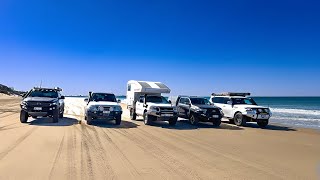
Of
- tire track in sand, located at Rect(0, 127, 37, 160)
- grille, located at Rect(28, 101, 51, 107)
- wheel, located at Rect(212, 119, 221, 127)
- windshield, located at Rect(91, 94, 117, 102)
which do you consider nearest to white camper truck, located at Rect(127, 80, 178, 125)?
windshield, located at Rect(91, 94, 117, 102)

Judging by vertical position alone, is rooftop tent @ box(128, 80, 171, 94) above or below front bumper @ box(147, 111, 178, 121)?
above

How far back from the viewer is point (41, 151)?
8703 mm

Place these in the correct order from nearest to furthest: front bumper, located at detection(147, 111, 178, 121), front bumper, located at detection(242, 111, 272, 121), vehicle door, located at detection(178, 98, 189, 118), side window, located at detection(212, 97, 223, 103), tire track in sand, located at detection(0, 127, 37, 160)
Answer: tire track in sand, located at detection(0, 127, 37, 160) < front bumper, located at detection(147, 111, 178, 121) < front bumper, located at detection(242, 111, 272, 121) < vehicle door, located at detection(178, 98, 189, 118) < side window, located at detection(212, 97, 223, 103)

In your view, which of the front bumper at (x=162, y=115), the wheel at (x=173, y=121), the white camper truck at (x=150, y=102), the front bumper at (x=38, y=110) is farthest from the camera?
the wheel at (x=173, y=121)

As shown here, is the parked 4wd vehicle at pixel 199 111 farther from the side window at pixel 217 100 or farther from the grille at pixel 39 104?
the grille at pixel 39 104

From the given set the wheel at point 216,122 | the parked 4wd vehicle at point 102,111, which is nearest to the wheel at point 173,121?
the wheel at point 216,122

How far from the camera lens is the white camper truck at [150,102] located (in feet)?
56.6

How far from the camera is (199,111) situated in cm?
1811

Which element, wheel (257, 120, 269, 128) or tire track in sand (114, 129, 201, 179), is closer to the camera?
tire track in sand (114, 129, 201, 179)

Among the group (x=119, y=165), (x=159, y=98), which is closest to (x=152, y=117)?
(x=159, y=98)

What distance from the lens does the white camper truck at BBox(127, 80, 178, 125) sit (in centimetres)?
1727

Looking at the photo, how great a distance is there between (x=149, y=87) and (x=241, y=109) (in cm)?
635

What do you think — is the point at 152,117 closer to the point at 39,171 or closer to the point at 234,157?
the point at 234,157

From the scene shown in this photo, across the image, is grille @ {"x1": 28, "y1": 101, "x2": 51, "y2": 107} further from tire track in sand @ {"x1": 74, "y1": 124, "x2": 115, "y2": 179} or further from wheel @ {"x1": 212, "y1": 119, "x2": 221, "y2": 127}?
wheel @ {"x1": 212, "y1": 119, "x2": 221, "y2": 127}
